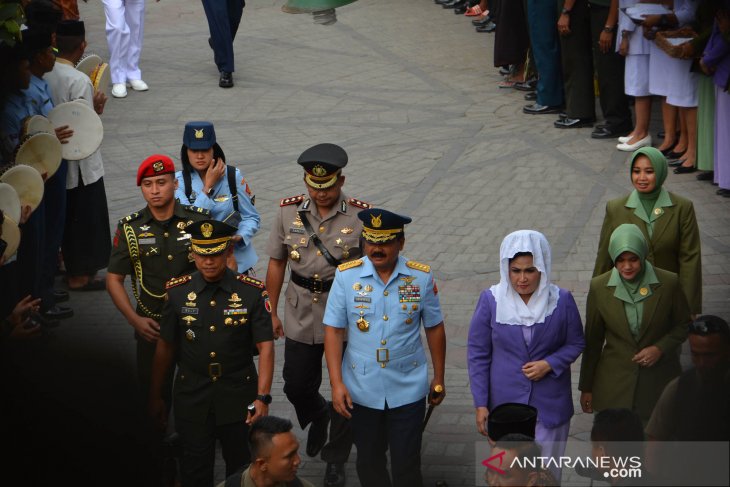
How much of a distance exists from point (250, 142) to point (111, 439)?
11016mm

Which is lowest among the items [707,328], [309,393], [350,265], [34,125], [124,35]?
[309,393]

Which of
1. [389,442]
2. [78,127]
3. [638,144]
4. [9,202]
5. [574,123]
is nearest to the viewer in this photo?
[389,442]

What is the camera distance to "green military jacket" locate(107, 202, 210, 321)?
6871 millimetres

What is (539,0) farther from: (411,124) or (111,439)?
(111,439)

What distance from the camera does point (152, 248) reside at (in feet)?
22.6

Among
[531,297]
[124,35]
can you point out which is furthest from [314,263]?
[124,35]

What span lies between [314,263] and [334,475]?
1223 millimetres

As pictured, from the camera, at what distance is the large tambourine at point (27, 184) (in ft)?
26.0

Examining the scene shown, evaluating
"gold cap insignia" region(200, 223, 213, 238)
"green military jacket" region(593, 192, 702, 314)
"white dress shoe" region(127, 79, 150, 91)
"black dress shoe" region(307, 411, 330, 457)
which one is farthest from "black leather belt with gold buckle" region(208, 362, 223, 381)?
"white dress shoe" region(127, 79, 150, 91)

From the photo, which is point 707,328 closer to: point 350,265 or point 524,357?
point 524,357

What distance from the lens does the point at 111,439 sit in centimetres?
247

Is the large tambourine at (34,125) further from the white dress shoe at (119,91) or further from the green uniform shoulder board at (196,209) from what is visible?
the white dress shoe at (119,91)

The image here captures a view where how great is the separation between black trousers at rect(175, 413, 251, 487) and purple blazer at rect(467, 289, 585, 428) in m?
1.30

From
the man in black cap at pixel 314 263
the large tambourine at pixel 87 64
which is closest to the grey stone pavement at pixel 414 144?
the man in black cap at pixel 314 263
